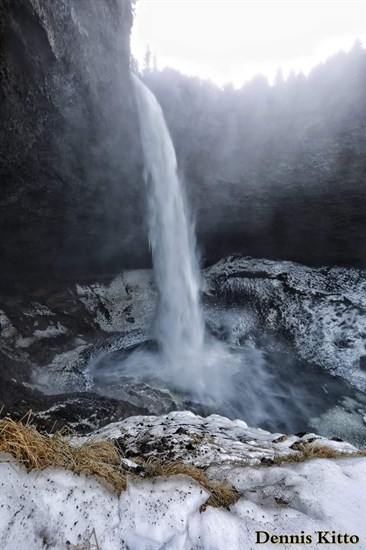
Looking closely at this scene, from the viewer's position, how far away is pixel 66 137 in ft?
31.2

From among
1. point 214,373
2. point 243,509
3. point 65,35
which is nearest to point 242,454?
point 243,509

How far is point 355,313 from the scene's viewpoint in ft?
39.3

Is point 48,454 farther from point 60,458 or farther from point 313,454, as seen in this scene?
point 313,454

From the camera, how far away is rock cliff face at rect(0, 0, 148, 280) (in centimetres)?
739

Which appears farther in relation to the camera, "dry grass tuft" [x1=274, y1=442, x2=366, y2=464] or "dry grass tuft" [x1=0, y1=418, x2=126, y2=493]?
"dry grass tuft" [x1=274, y1=442, x2=366, y2=464]

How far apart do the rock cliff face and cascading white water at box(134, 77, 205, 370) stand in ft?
2.50

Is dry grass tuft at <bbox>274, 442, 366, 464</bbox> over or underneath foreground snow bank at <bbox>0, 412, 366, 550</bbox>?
underneath

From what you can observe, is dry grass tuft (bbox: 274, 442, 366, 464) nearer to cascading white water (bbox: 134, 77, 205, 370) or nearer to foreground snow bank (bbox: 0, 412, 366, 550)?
foreground snow bank (bbox: 0, 412, 366, 550)

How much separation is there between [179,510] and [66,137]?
1029cm

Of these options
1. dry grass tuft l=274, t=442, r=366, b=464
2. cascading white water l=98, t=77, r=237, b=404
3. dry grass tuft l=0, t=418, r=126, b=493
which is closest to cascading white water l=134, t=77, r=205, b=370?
cascading white water l=98, t=77, r=237, b=404

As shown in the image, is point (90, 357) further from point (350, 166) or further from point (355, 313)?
point (350, 166)

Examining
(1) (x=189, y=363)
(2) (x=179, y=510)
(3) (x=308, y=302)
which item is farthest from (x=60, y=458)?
(3) (x=308, y=302)

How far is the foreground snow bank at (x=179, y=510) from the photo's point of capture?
65.6 inches

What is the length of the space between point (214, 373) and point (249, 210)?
310 inches
